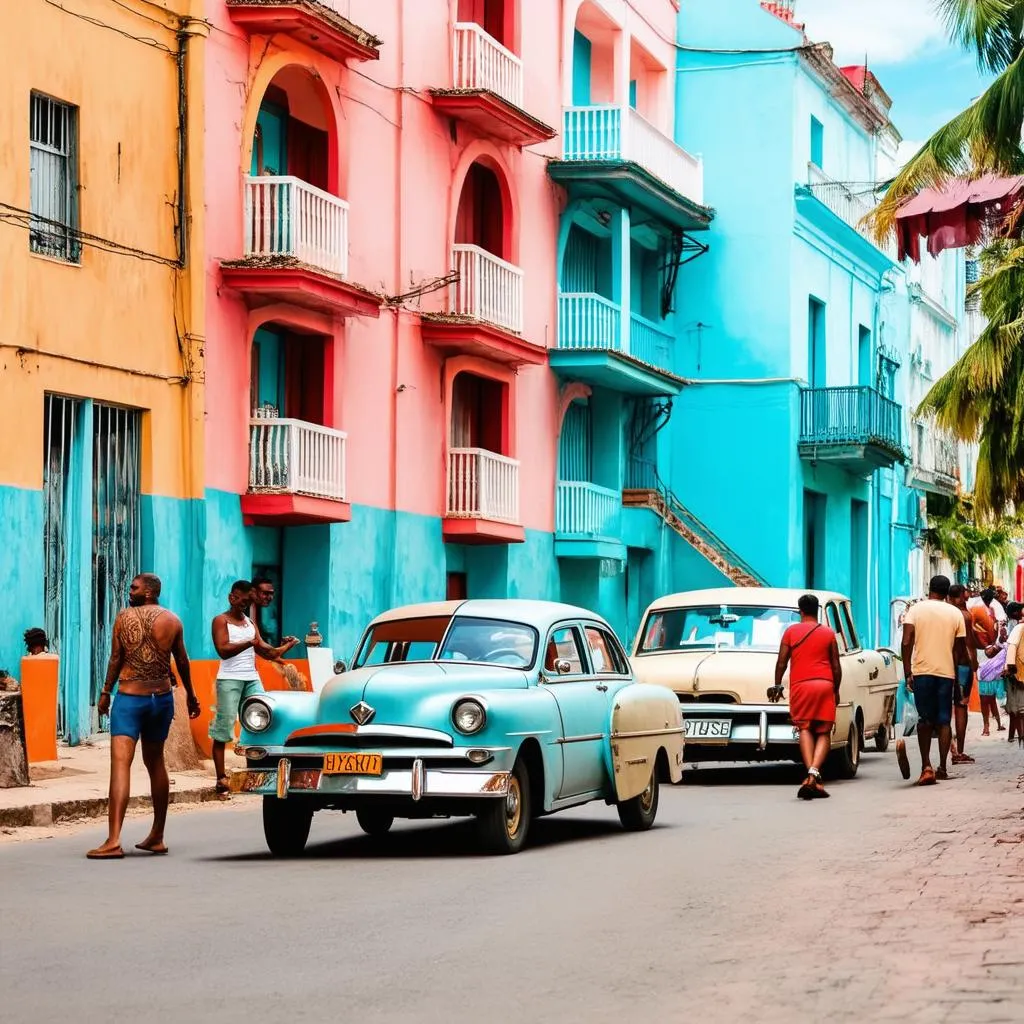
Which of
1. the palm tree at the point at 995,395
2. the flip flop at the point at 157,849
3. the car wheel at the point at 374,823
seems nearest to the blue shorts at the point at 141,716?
the flip flop at the point at 157,849

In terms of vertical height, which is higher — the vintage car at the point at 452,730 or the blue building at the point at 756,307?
the blue building at the point at 756,307

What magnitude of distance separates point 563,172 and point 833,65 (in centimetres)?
1068

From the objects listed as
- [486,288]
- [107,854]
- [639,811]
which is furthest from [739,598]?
[486,288]

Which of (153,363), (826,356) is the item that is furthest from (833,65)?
(153,363)

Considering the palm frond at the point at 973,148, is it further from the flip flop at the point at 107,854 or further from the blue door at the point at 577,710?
the flip flop at the point at 107,854

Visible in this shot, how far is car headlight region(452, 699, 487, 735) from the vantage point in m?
12.3

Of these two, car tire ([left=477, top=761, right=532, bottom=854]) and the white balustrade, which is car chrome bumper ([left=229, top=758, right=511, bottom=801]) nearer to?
car tire ([left=477, top=761, right=532, bottom=854])

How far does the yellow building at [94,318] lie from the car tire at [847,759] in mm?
7272

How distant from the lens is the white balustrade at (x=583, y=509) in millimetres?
33531

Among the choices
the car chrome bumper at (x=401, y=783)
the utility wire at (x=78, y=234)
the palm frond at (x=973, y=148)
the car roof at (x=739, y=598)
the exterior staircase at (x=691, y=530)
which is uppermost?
the palm frond at (x=973, y=148)

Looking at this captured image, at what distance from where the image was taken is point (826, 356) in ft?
140

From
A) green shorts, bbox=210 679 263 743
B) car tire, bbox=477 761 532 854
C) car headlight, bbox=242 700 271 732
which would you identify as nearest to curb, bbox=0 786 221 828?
green shorts, bbox=210 679 263 743

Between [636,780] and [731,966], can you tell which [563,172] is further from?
[731,966]

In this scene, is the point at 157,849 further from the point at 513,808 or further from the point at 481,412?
the point at 481,412
